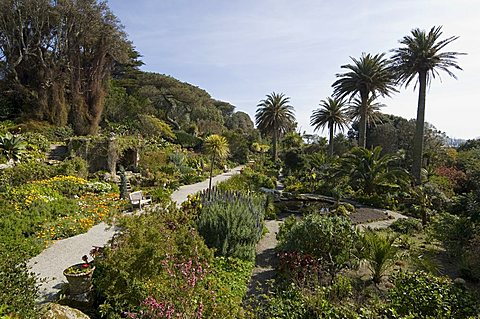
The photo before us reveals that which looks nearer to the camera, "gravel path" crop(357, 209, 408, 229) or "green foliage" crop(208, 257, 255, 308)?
"green foliage" crop(208, 257, 255, 308)

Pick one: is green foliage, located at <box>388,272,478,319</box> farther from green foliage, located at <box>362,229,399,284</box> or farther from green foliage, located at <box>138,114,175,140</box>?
green foliage, located at <box>138,114,175,140</box>

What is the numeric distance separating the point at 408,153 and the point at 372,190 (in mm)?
10903

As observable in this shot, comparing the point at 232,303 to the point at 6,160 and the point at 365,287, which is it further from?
the point at 6,160

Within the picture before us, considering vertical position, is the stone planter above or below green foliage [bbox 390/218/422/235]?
above

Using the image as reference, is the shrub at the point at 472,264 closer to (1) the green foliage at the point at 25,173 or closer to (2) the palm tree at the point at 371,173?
(2) the palm tree at the point at 371,173

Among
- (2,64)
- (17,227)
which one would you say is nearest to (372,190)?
(17,227)

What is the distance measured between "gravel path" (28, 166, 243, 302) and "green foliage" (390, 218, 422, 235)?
948 cm

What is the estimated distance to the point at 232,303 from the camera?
429cm

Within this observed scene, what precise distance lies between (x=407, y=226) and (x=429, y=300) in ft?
23.6

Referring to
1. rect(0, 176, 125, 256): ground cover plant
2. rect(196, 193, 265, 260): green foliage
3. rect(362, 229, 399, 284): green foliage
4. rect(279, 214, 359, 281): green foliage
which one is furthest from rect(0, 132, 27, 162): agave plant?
rect(362, 229, 399, 284): green foliage

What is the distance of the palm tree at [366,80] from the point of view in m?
21.2

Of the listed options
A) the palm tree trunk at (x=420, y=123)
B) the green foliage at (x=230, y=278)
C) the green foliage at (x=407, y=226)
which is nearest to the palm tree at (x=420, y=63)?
the palm tree trunk at (x=420, y=123)

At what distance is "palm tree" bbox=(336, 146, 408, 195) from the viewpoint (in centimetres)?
1598

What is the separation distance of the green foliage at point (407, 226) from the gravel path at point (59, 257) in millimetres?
9485
